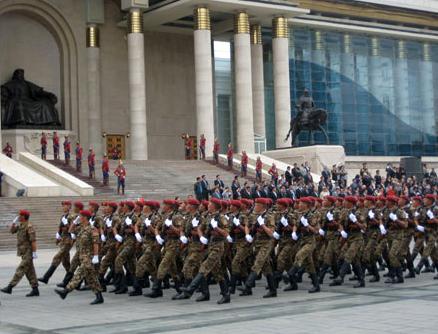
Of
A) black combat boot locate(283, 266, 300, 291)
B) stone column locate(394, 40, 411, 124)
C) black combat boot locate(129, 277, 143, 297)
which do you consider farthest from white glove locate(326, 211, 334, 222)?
stone column locate(394, 40, 411, 124)

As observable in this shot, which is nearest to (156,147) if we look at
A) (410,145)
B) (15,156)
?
(15,156)

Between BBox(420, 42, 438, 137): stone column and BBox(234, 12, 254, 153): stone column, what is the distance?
18.0 m

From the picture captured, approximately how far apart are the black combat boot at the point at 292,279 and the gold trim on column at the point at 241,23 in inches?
1118

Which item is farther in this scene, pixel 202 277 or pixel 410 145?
pixel 410 145

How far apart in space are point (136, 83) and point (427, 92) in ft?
75.1

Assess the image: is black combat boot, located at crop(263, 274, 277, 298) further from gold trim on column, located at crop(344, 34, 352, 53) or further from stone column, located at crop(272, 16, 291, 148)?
gold trim on column, located at crop(344, 34, 352, 53)

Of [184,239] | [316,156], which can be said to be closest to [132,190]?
[316,156]

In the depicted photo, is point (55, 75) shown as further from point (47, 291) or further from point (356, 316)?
point (356, 316)

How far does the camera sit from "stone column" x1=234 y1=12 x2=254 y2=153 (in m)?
40.9

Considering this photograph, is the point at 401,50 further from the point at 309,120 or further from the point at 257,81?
the point at 309,120

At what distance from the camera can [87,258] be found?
12.5 metres

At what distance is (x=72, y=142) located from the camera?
1677 inches

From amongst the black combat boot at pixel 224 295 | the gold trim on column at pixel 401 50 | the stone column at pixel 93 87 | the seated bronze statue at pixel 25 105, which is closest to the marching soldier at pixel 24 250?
the black combat boot at pixel 224 295

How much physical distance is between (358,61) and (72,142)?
61.7 ft
